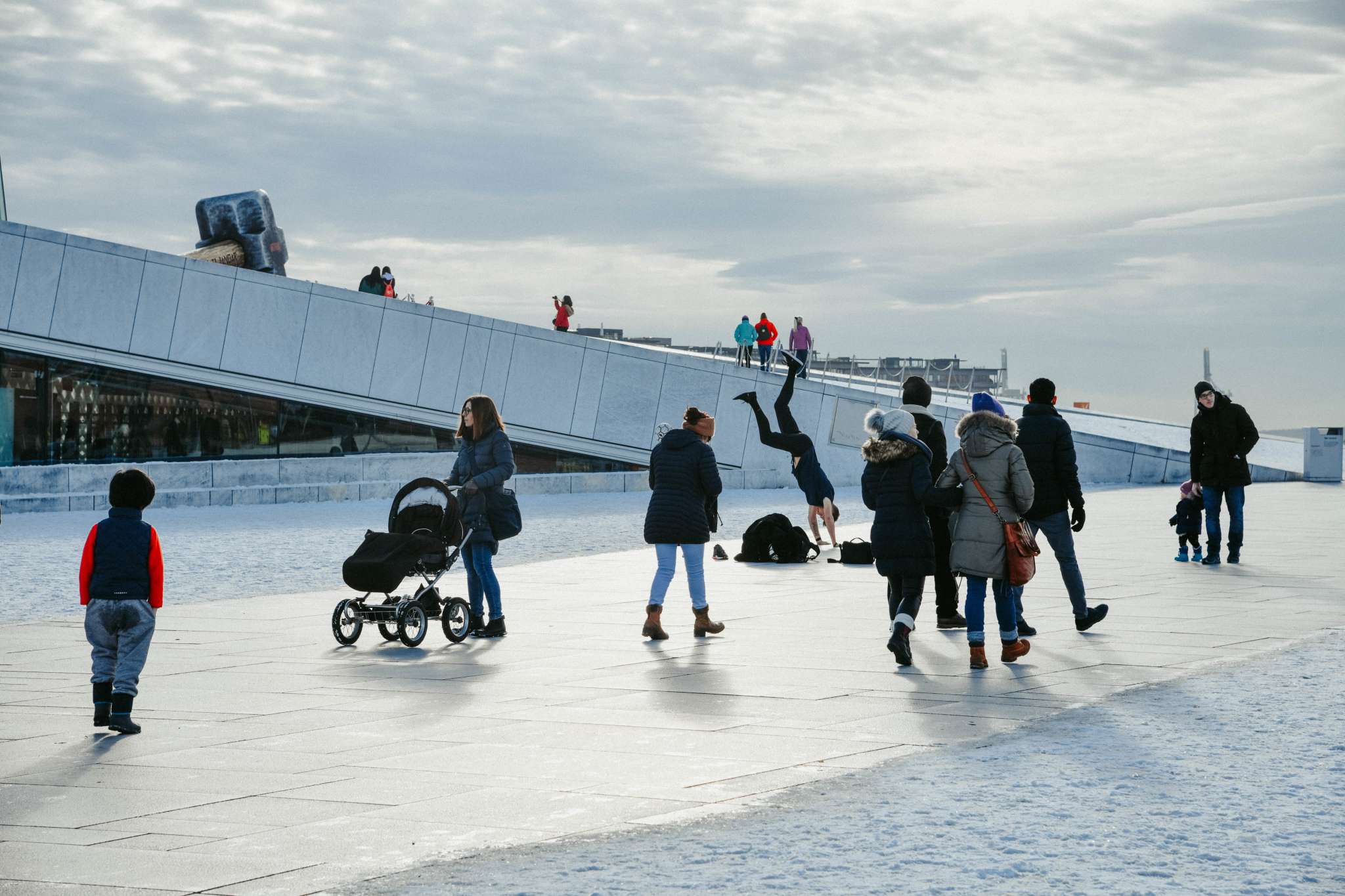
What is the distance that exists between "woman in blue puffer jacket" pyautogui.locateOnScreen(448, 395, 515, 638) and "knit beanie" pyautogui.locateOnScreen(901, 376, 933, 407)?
2864 millimetres

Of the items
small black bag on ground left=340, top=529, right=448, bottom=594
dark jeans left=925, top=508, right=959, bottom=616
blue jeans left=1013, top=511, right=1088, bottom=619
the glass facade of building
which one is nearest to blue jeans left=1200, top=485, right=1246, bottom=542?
dark jeans left=925, top=508, right=959, bottom=616

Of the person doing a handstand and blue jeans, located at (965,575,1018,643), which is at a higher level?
the person doing a handstand

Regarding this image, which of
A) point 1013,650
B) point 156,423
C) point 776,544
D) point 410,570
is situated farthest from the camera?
point 156,423

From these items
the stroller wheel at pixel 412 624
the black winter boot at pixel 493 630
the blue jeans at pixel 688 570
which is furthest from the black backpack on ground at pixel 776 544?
the stroller wheel at pixel 412 624

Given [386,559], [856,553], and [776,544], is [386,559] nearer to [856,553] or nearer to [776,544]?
[776,544]

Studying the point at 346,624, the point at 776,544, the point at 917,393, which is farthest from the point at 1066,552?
the point at 776,544

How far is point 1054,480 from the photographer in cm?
961

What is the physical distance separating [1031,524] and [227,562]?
31.2ft

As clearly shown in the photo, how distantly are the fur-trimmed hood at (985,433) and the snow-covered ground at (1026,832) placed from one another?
7.54 ft

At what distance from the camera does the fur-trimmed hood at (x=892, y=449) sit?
843 cm

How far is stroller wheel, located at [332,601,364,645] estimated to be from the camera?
9.73 m

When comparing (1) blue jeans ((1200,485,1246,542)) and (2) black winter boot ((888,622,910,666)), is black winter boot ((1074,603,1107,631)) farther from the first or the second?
(1) blue jeans ((1200,485,1246,542))

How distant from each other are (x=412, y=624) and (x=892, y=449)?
3.74 m

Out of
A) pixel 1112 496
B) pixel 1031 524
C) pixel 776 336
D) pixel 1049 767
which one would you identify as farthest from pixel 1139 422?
pixel 1049 767
